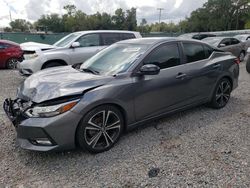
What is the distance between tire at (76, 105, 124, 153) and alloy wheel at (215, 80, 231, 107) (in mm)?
2460

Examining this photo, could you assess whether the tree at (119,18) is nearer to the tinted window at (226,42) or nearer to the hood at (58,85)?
the tinted window at (226,42)

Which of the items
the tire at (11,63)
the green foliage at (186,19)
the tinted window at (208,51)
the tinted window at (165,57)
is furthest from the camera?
the green foliage at (186,19)

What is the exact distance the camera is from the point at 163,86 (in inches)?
144

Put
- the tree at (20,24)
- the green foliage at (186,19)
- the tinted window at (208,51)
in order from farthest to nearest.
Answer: the tree at (20,24)
the green foliage at (186,19)
the tinted window at (208,51)

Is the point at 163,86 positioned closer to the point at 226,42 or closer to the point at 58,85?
the point at 58,85

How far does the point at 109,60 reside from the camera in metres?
3.83

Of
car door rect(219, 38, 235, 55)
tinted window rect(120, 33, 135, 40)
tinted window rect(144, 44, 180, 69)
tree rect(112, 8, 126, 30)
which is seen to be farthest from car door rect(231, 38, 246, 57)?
tree rect(112, 8, 126, 30)

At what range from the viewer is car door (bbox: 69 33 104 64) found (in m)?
7.20

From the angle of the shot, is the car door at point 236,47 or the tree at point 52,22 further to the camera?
the tree at point 52,22

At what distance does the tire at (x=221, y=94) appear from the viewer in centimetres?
468

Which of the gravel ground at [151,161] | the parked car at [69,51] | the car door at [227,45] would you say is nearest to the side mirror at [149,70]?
the gravel ground at [151,161]

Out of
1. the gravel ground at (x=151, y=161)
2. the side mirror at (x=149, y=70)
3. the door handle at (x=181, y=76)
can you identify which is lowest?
the gravel ground at (x=151, y=161)

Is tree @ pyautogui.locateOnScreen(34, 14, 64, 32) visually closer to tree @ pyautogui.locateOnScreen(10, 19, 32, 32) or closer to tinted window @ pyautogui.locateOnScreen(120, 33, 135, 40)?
tree @ pyautogui.locateOnScreen(10, 19, 32, 32)

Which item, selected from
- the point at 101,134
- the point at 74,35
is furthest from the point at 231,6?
the point at 101,134
